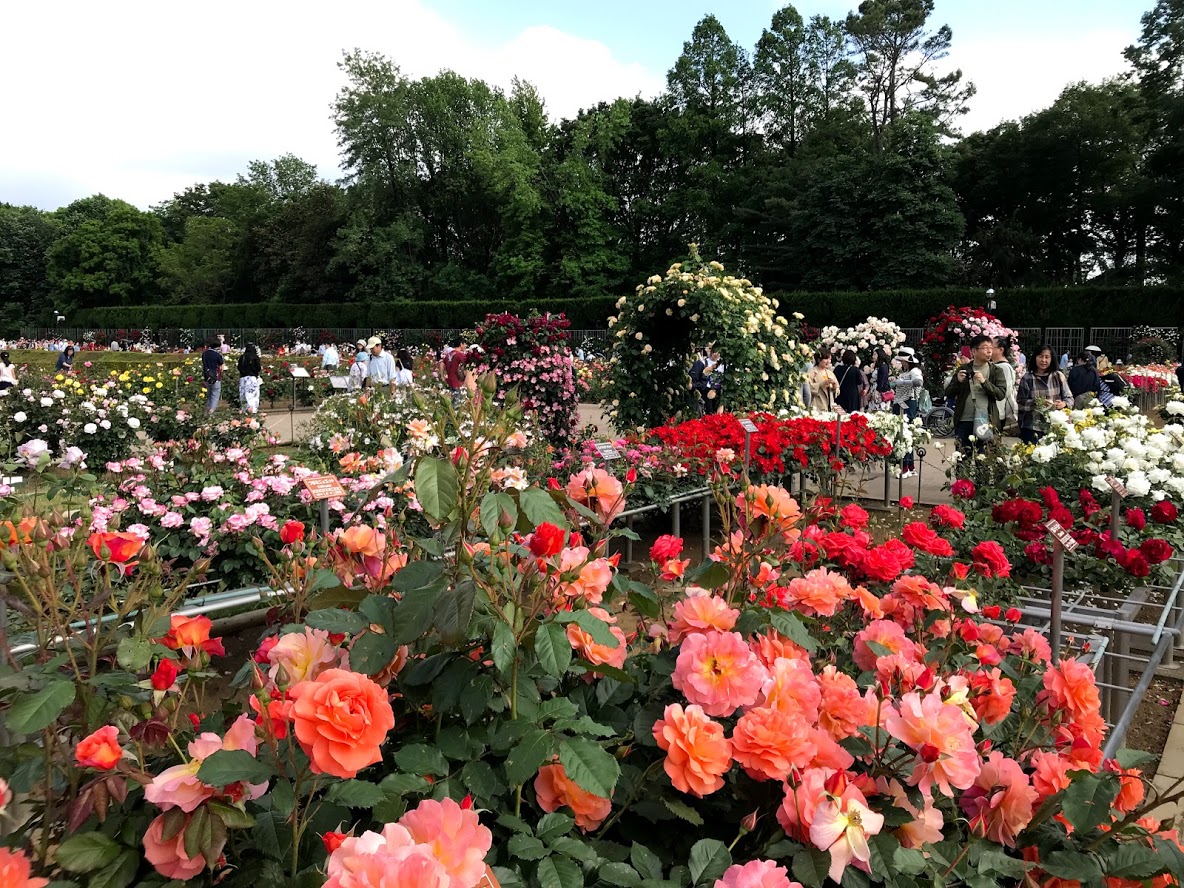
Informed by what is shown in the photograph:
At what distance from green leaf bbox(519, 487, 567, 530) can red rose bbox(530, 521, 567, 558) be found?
3 cm

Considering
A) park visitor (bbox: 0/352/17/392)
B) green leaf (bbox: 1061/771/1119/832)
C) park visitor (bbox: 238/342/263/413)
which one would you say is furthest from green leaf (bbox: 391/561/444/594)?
park visitor (bbox: 238/342/263/413)

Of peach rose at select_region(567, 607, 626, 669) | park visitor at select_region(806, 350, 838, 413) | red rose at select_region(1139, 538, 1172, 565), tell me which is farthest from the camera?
park visitor at select_region(806, 350, 838, 413)

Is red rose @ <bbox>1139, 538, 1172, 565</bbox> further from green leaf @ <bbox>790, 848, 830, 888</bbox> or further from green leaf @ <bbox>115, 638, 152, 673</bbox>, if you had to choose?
green leaf @ <bbox>115, 638, 152, 673</bbox>

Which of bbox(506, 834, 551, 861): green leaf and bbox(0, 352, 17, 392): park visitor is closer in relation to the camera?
bbox(506, 834, 551, 861): green leaf

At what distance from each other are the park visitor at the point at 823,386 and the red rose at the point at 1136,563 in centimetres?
→ 678

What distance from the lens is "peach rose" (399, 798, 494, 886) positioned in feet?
2.35

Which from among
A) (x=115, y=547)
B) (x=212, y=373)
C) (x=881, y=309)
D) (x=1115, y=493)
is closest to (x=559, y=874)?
(x=115, y=547)

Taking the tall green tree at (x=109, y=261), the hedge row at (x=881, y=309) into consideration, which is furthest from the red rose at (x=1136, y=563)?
the tall green tree at (x=109, y=261)

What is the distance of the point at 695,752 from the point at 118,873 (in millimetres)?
650

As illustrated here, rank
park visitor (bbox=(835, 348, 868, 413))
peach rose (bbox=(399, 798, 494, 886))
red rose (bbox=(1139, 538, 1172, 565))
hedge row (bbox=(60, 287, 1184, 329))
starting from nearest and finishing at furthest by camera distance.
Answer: peach rose (bbox=(399, 798, 494, 886))
red rose (bbox=(1139, 538, 1172, 565))
park visitor (bbox=(835, 348, 868, 413))
hedge row (bbox=(60, 287, 1184, 329))

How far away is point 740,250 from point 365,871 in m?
33.6

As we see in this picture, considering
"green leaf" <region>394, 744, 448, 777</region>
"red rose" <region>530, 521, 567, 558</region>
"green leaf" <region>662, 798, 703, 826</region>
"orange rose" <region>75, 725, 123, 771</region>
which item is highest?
"red rose" <region>530, 521, 567, 558</region>

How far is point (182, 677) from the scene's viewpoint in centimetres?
122

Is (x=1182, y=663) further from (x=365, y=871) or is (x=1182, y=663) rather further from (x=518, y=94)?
(x=518, y=94)
